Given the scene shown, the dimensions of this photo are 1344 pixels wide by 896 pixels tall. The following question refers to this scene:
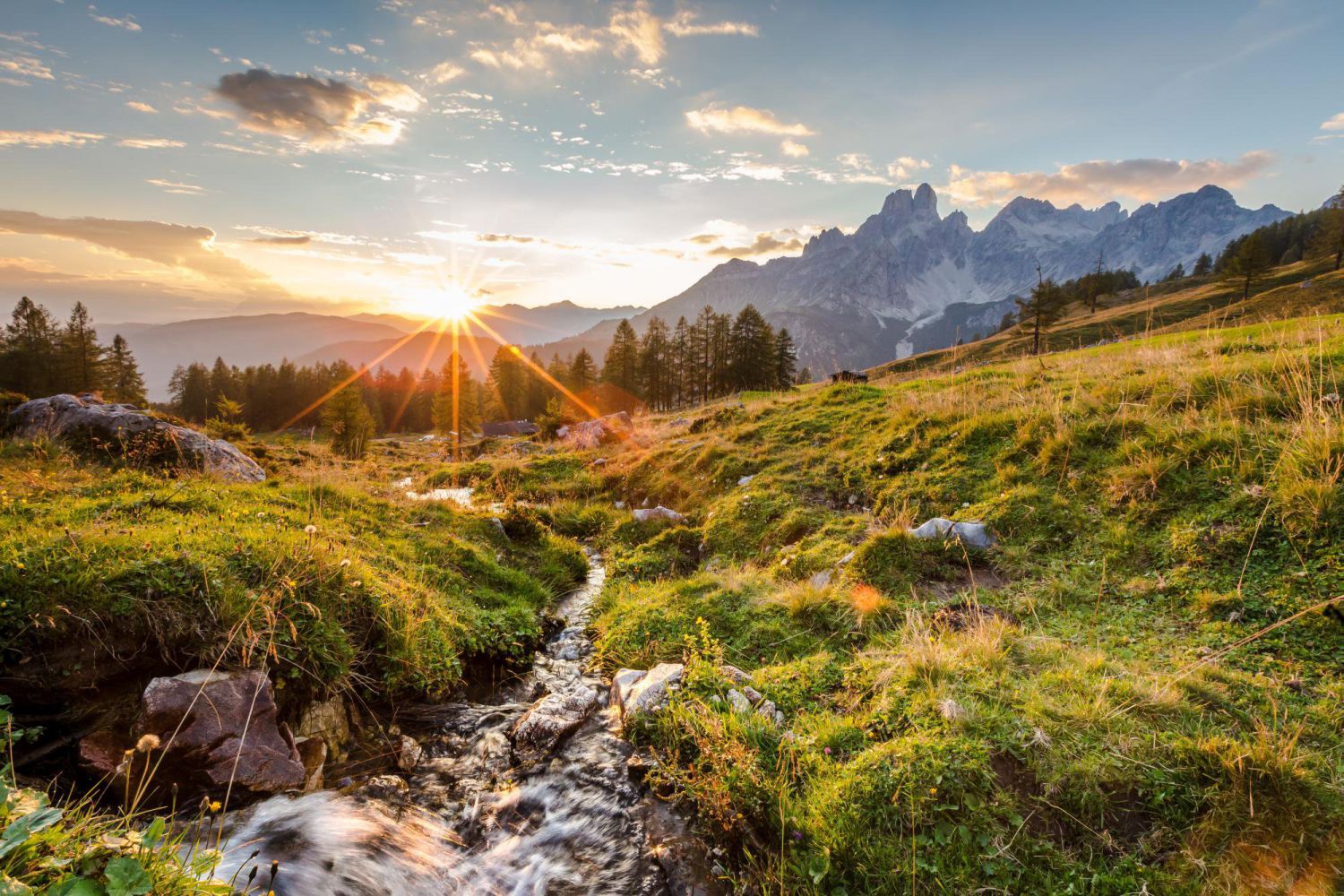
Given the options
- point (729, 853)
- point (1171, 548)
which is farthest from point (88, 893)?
point (1171, 548)

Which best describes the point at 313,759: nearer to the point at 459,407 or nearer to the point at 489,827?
the point at 489,827

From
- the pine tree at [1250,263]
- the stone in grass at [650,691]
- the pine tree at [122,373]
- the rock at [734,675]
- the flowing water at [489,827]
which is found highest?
the pine tree at [1250,263]

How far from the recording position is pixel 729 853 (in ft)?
14.1

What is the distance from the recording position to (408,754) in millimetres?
5547

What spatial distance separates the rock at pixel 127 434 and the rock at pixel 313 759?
28.9ft

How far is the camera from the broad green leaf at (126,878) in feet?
7.47

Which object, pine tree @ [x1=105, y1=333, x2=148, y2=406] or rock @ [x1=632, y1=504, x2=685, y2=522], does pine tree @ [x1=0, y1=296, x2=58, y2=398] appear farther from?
rock @ [x1=632, y1=504, x2=685, y2=522]

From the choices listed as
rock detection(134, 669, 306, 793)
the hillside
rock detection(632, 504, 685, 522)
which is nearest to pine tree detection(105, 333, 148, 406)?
rock detection(632, 504, 685, 522)

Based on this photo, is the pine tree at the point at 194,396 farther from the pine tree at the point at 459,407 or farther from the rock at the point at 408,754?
the rock at the point at 408,754

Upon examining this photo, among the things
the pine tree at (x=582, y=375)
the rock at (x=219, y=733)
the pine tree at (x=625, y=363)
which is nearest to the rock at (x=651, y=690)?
the rock at (x=219, y=733)

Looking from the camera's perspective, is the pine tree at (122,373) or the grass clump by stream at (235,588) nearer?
the grass clump by stream at (235,588)

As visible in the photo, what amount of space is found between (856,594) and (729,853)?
12.8 feet

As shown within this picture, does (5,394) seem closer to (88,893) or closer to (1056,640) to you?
(88,893)

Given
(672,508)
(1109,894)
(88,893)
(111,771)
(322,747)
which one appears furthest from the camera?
(672,508)
